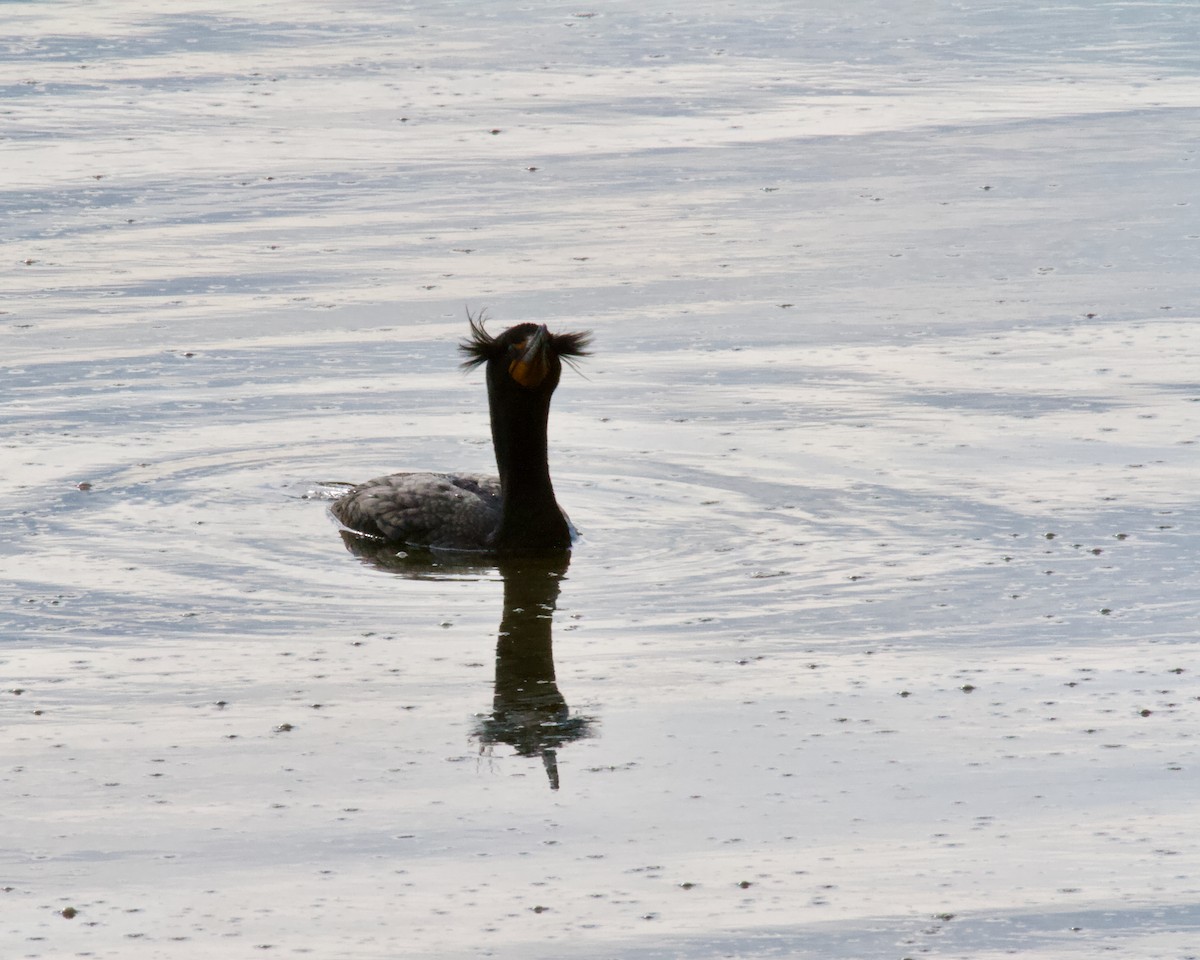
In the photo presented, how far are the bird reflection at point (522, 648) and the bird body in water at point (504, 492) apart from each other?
10 centimetres

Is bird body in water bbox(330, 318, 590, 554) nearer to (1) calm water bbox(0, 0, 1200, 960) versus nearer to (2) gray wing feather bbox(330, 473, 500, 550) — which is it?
(2) gray wing feather bbox(330, 473, 500, 550)

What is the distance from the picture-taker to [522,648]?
10.5m

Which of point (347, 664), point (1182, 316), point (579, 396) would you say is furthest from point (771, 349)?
point (347, 664)

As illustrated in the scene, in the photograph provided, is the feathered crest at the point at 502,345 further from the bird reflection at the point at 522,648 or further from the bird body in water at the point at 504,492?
the bird reflection at the point at 522,648

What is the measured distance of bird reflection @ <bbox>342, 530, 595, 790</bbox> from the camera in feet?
30.3

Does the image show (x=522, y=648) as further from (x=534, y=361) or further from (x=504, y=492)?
(x=534, y=361)

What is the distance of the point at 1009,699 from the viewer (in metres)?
9.52

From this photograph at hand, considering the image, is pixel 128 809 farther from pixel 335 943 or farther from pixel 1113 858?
pixel 1113 858

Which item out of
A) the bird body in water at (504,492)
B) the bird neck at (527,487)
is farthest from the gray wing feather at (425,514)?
the bird neck at (527,487)

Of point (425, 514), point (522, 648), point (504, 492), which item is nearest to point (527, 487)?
point (504, 492)

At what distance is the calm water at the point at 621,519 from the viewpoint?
7.86 m

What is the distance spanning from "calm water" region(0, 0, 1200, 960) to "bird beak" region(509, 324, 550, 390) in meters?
0.88

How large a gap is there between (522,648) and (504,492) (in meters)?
1.84

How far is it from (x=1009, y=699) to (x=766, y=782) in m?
1.34
